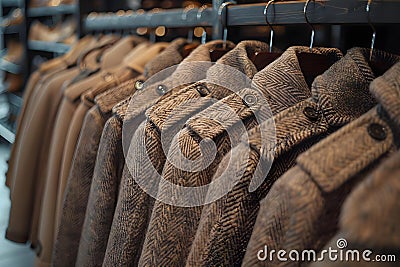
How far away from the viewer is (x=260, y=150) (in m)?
0.63

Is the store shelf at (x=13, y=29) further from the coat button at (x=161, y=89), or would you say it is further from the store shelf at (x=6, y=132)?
the coat button at (x=161, y=89)

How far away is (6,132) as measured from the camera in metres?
2.74

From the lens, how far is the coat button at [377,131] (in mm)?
536

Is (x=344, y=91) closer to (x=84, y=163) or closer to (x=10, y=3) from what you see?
(x=84, y=163)

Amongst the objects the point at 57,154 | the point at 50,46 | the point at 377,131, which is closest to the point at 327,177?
the point at 377,131

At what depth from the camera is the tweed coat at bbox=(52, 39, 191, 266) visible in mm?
1060

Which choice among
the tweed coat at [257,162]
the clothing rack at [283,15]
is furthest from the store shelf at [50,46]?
the tweed coat at [257,162]

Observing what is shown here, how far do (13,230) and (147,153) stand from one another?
877 mm

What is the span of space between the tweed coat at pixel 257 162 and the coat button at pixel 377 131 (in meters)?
0.10

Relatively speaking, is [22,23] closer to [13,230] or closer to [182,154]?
[13,230]

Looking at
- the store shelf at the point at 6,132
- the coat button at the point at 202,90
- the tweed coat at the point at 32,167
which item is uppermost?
the coat button at the point at 202,90

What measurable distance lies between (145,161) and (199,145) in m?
0.14

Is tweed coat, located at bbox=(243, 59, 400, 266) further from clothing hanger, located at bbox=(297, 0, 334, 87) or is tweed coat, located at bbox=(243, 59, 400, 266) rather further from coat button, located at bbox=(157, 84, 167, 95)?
coat button, located at bbox=(157, 84, 167, 95)

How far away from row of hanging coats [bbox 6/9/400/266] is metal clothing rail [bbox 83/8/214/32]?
0.22 ft
